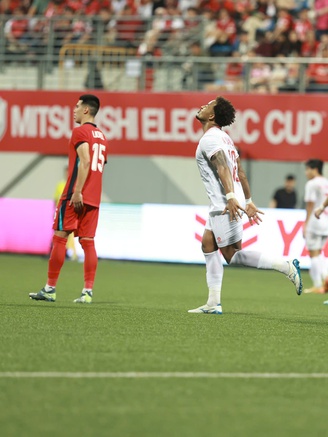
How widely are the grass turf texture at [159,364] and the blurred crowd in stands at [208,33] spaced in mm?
11242

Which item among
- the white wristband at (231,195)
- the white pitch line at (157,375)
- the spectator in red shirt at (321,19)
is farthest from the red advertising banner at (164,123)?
the white pitch line at (157,375)

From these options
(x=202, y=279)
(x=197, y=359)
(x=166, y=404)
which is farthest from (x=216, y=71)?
(x=166, y=404)

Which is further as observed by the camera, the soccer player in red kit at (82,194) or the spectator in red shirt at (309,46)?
the spectator in red shirt at (309,46)

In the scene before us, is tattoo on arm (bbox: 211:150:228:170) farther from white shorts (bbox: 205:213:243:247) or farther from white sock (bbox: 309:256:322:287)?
white sock (bbox: 309:256:322:287)

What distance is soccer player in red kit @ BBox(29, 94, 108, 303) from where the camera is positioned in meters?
11.5

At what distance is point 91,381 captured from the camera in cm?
645

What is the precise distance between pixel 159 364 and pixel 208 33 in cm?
1856

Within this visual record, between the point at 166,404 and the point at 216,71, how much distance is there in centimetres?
1917

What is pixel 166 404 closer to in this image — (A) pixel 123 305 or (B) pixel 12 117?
(A) pixel 123 305

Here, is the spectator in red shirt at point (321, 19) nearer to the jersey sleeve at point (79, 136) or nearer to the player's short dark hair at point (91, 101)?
the player's short dark hair at point (91, 101)

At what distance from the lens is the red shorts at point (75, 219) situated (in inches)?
456

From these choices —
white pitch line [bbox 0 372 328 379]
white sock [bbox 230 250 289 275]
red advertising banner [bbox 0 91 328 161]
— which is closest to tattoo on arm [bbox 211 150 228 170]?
white sock [bbox 230 250 289 275]

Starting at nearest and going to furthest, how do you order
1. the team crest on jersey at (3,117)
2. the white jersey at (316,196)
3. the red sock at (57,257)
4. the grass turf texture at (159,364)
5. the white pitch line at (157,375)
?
the grass turf texture at (159,364)
the white pitch line at (157,375)
the red sock at (57,257)
the white jersey at (316,196)
the team crest on jersey at (3,117)

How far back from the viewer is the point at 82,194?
11.5 meters
